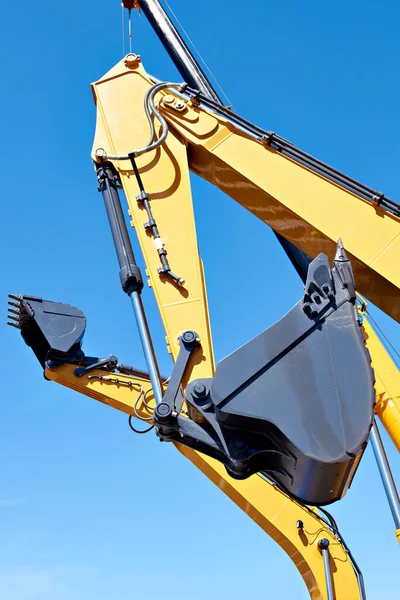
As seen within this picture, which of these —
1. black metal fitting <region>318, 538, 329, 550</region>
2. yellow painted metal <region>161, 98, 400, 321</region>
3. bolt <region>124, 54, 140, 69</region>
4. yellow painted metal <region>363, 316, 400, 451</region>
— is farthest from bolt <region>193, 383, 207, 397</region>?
black metal fitting <region>318, 538, 329, 550</region>

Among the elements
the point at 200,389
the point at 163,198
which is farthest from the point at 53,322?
the point at 200,389

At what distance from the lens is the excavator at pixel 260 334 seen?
3652mm

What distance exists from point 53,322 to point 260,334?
13.9 ft

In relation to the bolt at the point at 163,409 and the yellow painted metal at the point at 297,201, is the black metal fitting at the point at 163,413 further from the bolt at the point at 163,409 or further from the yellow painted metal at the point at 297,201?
the yellow painted metal at the point at 297,201

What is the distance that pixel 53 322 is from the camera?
7691 millimetres

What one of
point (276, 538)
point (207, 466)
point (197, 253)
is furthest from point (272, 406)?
point (276, 538)

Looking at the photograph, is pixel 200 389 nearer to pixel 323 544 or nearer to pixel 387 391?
pixel 387 391

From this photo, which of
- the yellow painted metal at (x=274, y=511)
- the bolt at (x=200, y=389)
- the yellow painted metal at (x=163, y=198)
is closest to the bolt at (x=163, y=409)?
the bolt at (x=200, y=389)

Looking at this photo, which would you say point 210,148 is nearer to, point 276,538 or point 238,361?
point 238,361

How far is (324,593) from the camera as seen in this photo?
746 centimetres

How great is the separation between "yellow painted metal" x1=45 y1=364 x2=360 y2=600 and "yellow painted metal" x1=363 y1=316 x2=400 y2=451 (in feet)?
4.84

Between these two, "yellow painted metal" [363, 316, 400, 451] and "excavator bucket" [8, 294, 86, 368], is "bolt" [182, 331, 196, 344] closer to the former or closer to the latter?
"yellow painted metal" [363, 316, 400, 451]

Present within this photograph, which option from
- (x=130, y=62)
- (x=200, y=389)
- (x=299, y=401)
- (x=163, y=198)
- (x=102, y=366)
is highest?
(x=130, y=62)

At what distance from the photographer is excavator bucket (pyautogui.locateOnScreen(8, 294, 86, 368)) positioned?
7668 millimetres
